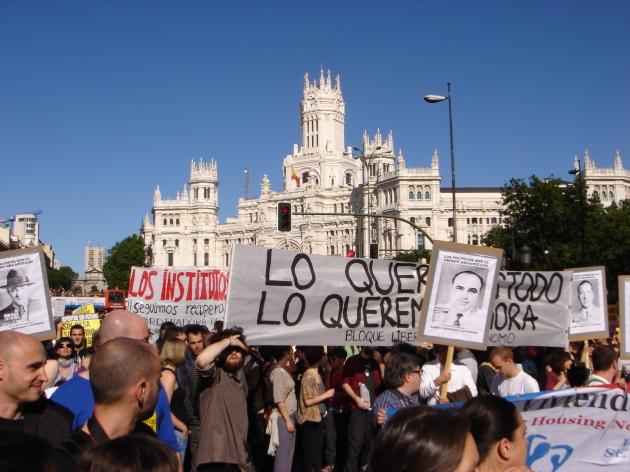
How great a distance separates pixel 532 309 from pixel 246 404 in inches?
160

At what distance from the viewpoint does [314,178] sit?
451 ft

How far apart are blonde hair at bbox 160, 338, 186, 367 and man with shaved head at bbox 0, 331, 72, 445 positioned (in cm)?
317

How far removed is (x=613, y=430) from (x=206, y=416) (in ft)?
11.9

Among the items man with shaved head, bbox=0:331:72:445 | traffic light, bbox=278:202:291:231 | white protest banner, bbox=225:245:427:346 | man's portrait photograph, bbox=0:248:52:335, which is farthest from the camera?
traffic light, bbox=278:202:291:231

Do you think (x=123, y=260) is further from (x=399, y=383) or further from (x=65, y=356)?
(x=399, y=383)

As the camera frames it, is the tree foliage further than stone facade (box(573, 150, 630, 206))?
No

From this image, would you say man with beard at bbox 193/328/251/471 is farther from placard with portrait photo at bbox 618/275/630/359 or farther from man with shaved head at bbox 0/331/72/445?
placard with portrait photo at bbox 618/275/630/359

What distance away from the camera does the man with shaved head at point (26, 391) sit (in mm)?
4586

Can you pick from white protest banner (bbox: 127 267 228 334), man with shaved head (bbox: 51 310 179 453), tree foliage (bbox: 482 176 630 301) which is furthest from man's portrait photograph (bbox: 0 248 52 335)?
tree foliage (bbox: 482 176 630 301)

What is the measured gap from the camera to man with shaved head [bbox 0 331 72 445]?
459 cm

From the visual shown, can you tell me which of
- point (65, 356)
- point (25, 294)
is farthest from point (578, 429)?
point (65, 356)

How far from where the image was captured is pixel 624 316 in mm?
9883

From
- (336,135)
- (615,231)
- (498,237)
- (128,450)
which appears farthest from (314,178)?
(128,450)

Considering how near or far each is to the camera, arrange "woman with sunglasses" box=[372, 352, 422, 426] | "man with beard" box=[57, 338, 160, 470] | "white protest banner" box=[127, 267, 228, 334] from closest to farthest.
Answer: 1. "man with beard" box=[57, 338, 160, 470]
2. "woman with sunglasses" box=[372, 352, 422, 426]
3. "white protest banner" box=[127, 267, 228, 334]
